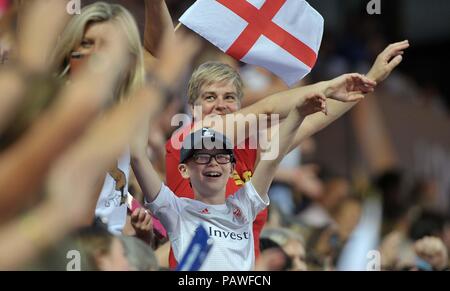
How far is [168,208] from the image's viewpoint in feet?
12.1

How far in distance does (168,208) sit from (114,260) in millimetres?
306

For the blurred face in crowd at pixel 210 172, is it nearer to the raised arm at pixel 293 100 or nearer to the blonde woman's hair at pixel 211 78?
the raised arm at pixel 293 100

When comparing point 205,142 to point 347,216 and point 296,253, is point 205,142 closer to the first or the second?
point 296,253

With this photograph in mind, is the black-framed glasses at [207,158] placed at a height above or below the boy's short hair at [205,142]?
below

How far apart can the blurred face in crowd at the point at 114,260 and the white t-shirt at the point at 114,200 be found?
31cm

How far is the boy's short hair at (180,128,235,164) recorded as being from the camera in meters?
3.69

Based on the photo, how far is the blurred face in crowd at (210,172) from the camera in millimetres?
3678

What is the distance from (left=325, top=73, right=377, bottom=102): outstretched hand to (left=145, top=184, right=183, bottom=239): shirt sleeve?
0.68 m

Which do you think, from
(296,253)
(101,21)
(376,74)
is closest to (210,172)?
(101,21)

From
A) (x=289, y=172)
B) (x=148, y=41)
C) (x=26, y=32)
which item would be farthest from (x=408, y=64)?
(x=26, y=32)

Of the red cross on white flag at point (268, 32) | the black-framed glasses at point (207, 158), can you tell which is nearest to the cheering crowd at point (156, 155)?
the black-framed glasses at point (207, 158)

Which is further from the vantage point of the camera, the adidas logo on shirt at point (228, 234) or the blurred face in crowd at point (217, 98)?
the blurred face in crowd at point (217, 98)

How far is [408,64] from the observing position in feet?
39.0
